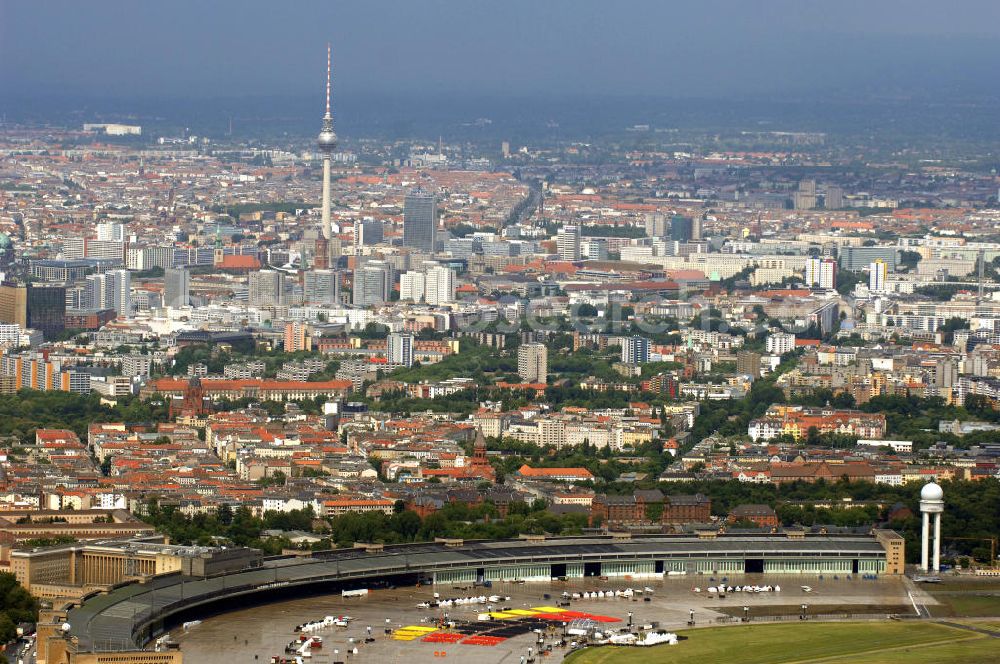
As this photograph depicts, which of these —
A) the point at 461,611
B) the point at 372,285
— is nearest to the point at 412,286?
the point at 372,285

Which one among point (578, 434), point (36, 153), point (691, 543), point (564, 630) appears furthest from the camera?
Answer: point (36, 153)

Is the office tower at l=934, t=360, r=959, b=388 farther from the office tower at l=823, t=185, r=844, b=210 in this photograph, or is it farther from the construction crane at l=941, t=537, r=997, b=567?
the office tower at l=823, t=185, r=844, b=210

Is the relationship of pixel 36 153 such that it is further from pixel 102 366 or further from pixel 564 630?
pixel 564 630

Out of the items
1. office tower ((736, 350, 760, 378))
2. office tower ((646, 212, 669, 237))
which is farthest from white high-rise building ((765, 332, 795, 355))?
office tower ((646, 212, 669, 237))

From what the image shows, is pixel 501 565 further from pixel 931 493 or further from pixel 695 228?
pixel 695 228

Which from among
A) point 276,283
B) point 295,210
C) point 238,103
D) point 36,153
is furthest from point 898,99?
point 276,283

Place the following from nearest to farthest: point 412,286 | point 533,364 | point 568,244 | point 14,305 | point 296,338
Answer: point 533,364
point 296,338
point 14,305
point 412,286
point 568,244
